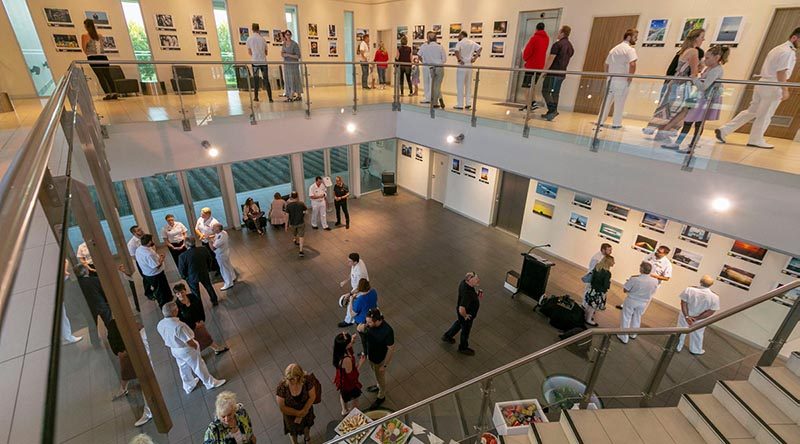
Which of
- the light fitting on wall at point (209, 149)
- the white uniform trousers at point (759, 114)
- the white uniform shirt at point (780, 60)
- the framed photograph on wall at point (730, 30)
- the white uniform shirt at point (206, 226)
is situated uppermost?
the framed photograph on wall at point (730, 30)

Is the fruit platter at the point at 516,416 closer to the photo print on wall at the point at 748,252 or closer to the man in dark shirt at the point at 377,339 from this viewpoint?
the man in dark shirt at the point at 377,339

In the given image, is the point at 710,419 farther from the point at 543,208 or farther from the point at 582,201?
the point at 543,208

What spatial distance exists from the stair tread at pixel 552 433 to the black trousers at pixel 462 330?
2.68 m

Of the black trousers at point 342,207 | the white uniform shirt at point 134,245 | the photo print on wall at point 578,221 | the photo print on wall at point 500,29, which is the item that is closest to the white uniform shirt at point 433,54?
the photo print on wall at point 500,29

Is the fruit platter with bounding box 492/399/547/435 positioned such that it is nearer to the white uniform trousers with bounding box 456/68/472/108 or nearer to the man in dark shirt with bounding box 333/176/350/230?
the white uniform trousers with bounding box 456/68/472/108

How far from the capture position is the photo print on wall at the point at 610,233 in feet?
28.3

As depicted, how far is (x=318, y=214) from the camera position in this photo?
35.8ft

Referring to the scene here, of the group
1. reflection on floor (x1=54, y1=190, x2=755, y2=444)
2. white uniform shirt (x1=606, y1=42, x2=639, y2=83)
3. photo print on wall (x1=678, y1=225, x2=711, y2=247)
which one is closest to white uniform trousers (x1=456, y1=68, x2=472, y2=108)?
white uniform shirt (x1=606, y1=42, x2=639, y2=83)

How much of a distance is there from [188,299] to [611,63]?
27.3ft

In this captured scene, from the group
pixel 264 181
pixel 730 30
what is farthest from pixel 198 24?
pixel 730 30

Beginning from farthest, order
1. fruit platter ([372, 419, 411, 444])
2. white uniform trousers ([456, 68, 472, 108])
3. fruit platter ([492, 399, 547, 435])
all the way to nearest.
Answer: white uniform trousers ([456, 68, 472, 108]), fruit platter ([372, 419, 411, 444]), fruit platter ([492, 399, 547, 435])

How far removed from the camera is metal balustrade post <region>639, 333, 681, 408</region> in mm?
3854

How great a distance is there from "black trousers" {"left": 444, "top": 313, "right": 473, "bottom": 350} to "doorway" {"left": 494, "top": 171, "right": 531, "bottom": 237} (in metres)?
5.23

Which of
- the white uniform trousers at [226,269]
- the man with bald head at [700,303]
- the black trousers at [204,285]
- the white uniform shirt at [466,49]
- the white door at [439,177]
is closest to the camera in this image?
the man with bald head at [700,303]
